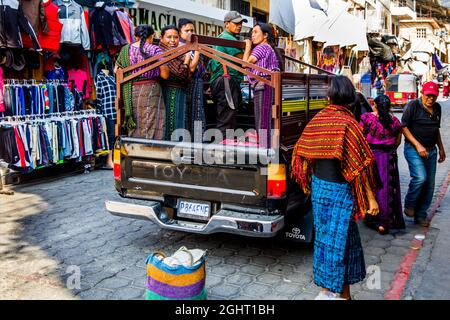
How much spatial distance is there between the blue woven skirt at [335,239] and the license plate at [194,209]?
4.26 ft

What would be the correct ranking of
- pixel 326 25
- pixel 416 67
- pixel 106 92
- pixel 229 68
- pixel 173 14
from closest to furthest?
pixel 229 68, pixel 106 92, pixel 173 14, pixel 326 25, pixel 416 67

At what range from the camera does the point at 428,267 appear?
16.2 ft

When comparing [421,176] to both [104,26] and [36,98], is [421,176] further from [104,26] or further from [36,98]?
[104,26]

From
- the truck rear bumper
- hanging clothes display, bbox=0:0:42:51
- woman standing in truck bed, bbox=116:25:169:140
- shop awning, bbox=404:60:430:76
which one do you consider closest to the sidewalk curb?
the truck rear bumper

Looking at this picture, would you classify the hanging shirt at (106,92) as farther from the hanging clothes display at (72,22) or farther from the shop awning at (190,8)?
the shop awning at (190,8)

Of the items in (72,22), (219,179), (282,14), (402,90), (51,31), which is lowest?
(219,179)

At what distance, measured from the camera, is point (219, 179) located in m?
4.79

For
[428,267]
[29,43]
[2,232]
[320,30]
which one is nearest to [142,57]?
[2,232]

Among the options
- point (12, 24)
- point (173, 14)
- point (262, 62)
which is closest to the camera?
point (262, 62)

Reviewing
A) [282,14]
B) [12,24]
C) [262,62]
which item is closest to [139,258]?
[262,62]

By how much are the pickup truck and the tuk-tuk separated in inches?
810

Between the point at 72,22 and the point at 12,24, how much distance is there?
137 cm

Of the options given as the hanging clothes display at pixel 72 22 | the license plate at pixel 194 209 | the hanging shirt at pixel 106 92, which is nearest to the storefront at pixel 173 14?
the hanging clothes display at pixel 72 22

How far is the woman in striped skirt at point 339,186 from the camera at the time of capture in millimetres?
3713
